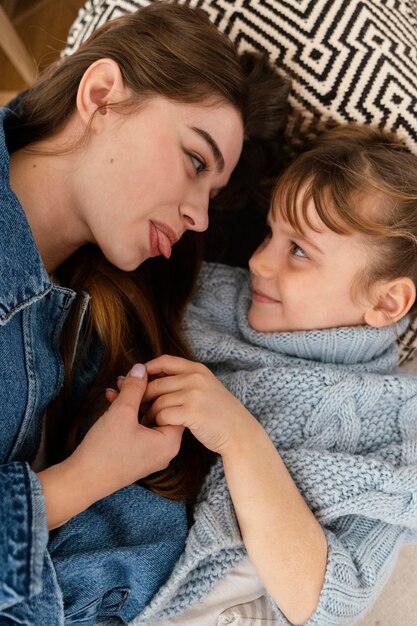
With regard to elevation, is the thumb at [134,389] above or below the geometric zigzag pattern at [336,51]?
below

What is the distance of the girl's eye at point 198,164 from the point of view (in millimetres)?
914

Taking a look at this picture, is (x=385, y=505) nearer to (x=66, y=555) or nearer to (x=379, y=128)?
(x=66, y=555)

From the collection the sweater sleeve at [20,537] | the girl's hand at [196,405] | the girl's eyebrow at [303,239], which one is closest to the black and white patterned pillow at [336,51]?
A: the girl's eyebrow at [303,239]

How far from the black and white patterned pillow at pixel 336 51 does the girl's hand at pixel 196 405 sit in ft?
1.88

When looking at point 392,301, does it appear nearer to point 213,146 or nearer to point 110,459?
point 213,146

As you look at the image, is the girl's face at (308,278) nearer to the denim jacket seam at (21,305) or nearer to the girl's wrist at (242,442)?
the girl's wrist at (242,442)

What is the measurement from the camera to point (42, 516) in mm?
696

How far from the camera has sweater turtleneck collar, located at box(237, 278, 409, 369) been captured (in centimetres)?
102

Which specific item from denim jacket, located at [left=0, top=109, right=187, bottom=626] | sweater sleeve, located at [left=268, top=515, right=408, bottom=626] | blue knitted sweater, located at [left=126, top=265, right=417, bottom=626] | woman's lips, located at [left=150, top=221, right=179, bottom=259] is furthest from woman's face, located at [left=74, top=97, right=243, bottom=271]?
sweater sleeve, located at [left=268, top=515, right=408, bottom=626]

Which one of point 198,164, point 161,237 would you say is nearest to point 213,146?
point 198,164

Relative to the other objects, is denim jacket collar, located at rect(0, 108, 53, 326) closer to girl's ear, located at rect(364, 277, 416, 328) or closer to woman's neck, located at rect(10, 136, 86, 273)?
woman's neck, located at rect(10, 136, 86, 273)

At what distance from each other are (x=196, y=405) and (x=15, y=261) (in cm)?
32

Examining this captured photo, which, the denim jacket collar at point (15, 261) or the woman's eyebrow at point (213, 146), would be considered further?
the woman's eyebrow at point (213, 146)

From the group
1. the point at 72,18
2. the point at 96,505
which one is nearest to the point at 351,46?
the point at 96,505
